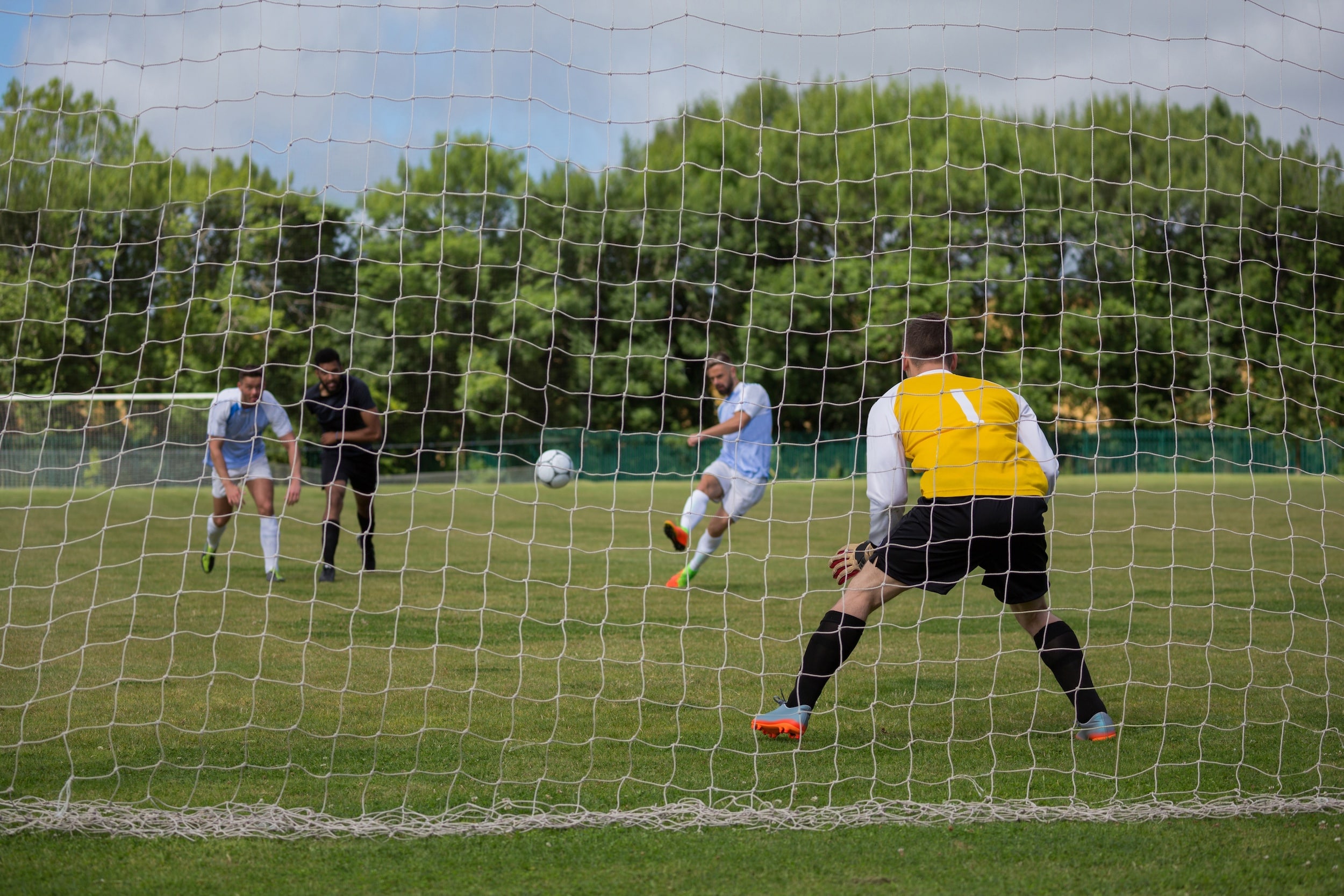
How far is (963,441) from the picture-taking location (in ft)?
14.2

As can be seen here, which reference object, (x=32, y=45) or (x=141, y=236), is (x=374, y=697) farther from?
(x=141, y=236)

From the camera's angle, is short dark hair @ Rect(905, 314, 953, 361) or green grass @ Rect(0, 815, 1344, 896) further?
short dark hair @ Rect(905, 314, 953, 361)

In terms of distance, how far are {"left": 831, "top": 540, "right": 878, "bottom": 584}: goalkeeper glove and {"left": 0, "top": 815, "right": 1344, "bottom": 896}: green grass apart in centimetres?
119

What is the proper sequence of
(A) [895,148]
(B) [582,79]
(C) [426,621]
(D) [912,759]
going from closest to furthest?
(D) [912,759], (B) [582,79], (C) [426,621], (A) [895,148]

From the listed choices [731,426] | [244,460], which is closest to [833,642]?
[731,426]

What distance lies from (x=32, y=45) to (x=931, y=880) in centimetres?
443

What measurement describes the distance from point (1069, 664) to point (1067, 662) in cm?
1

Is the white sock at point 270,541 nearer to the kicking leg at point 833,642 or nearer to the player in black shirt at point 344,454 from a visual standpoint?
the player in black shirt at point 344,454

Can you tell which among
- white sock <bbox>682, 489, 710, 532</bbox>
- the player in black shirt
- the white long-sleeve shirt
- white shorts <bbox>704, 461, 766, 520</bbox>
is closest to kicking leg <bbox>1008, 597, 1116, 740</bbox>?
the white long-sleeve shirt

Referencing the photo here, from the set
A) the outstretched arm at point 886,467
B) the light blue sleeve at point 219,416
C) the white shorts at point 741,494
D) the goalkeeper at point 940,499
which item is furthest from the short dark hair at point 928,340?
the light blue sleeve at point 219,416

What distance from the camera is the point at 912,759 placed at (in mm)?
4297

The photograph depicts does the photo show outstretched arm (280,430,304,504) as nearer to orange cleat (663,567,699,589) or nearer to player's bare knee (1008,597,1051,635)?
orange cleat (663,567,699,589)

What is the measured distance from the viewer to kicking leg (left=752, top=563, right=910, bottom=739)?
4348 mm

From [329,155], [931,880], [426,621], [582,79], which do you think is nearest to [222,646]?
[426,621]
